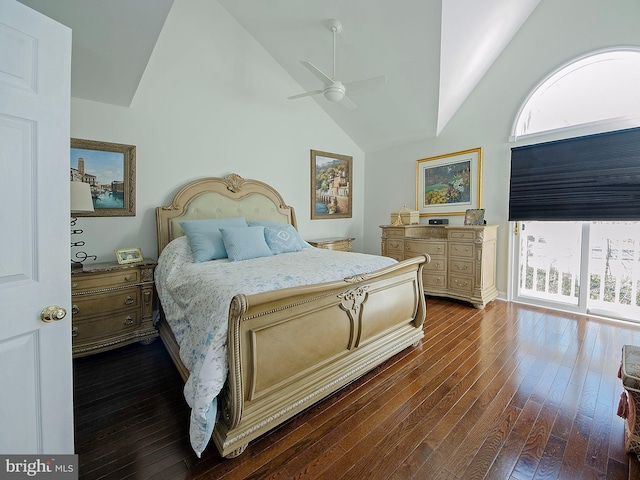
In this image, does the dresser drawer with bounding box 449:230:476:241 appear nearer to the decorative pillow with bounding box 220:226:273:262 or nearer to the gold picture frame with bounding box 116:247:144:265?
the decorative pillow with bounding box 220:226:273:262

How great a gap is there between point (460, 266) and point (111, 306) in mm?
4188

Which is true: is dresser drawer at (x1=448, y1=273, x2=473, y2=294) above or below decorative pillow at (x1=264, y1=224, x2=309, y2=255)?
below

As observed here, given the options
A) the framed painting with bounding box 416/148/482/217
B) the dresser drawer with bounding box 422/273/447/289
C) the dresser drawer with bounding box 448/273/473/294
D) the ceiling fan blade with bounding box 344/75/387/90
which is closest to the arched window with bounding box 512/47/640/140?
the framed painting with bounding box 416/148/482/217

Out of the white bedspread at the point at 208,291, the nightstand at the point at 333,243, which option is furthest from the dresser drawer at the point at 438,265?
the white bedspread at the point at 208,291

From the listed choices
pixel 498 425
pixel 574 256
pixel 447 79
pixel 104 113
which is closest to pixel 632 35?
pixel 447 79

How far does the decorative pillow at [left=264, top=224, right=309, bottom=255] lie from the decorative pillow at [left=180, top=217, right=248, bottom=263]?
53cm

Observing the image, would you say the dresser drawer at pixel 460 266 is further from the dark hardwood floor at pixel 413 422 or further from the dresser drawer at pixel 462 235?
the dark hardwood floor at pixel 413 422

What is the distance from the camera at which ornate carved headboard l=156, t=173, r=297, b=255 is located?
3242 mm

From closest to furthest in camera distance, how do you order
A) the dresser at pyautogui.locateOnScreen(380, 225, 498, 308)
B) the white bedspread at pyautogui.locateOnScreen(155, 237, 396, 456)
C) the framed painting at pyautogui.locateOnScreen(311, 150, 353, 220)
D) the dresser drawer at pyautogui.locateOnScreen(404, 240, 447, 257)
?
the white bedspread at pyautogui.locateOnScreen(155, 237, 396, 456) → the dresser at pyautogui.locateOnScreen(380, 225, 498, 308) → the dresser drawer at pyautogui.locateOnScreen(404, 240, 447, 257) → the framed painting at pyautogui.locateOnScreen(311, 150, 353, 220)

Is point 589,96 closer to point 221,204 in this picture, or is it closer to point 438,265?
point 438,265

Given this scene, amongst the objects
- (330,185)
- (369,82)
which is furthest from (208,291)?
(330,185)

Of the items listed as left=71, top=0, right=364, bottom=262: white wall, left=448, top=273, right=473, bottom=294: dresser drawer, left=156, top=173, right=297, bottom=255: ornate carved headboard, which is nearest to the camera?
left=71, top=0, right=364, bottom=262: white wall

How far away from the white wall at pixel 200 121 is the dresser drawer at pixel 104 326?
0.74 m

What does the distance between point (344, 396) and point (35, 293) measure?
1.82 m
